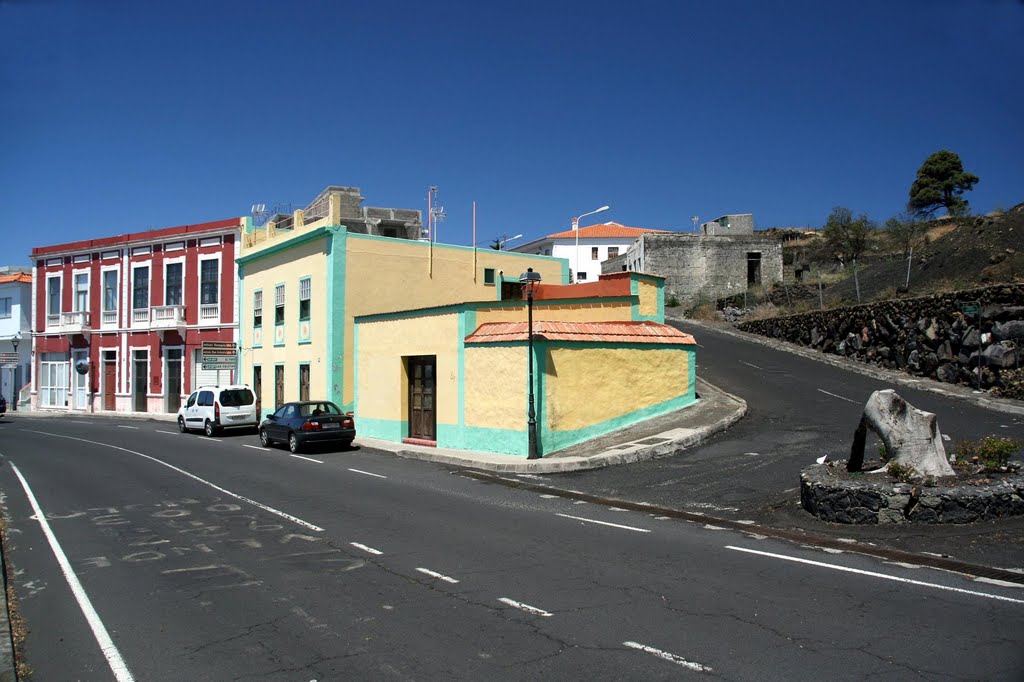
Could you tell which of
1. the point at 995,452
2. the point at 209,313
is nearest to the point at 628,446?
the point at 995,452

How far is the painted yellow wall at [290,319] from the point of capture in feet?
91.6

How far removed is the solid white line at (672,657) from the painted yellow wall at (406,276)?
22831mm

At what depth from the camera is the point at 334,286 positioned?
26.8 m

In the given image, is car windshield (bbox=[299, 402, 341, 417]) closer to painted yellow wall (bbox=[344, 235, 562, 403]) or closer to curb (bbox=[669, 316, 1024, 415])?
painted yellow wall (bbox=[344, 235, 562, 403])

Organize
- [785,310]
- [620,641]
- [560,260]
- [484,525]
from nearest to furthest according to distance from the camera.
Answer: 1. [620,641]
2. [484,525]
3. [560,260]
4. [785,310]

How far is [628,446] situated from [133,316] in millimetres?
33560

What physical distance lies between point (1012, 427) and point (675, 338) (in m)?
7.88

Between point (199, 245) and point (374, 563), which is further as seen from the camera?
point (199, 245)

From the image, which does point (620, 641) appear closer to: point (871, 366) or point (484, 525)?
point (484, 525)

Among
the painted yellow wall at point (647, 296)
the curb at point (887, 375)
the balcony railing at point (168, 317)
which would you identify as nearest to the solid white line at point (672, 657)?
the painted yellow wall at point (647, 296)

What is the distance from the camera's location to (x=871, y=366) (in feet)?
88.2

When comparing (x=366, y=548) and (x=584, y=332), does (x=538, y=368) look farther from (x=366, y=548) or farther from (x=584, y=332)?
(x=366, y=548)

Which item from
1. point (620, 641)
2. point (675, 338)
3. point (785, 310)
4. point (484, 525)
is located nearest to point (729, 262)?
point (785, 310)

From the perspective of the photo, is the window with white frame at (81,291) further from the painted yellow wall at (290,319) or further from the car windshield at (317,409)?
the car windshield at (317,409)
